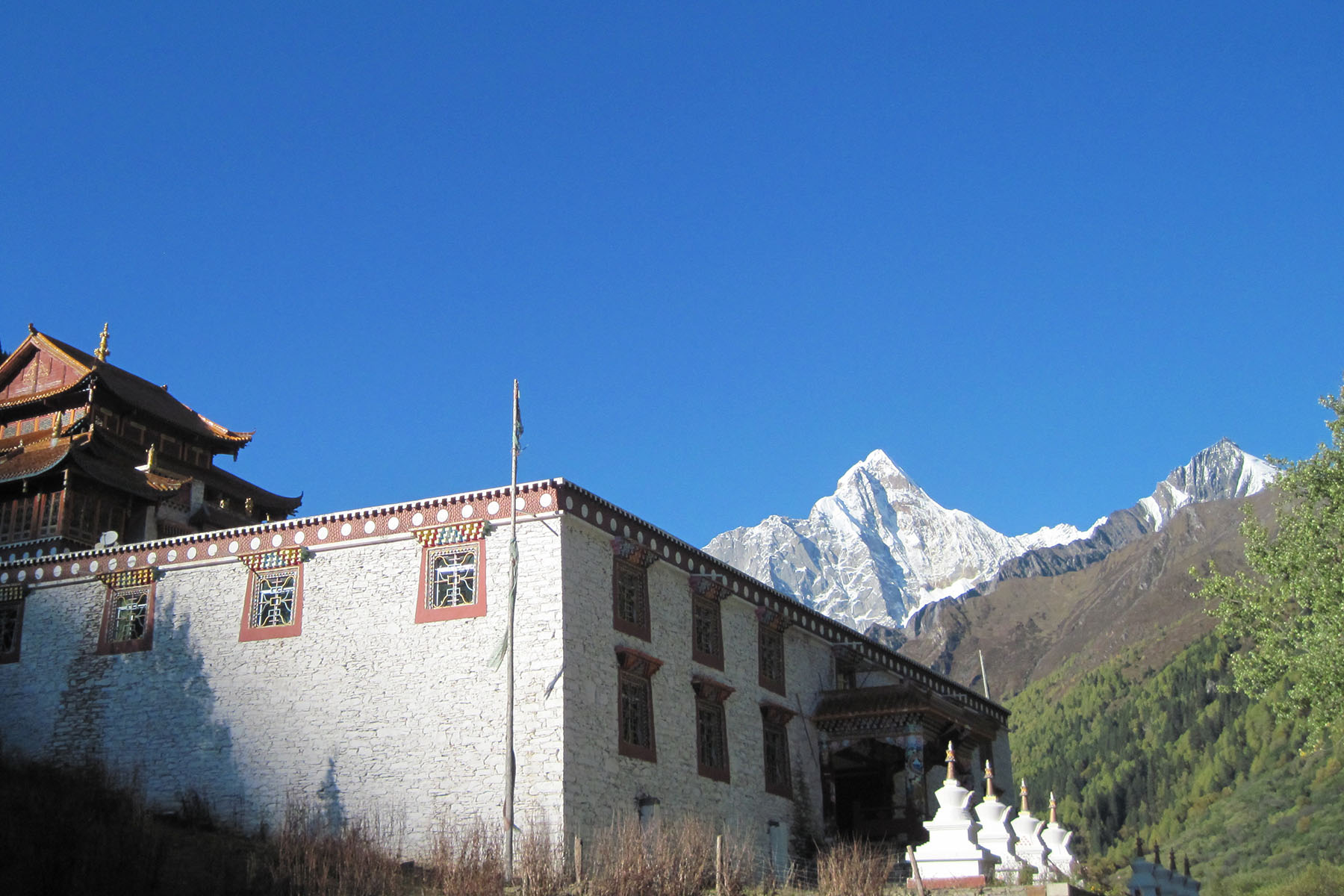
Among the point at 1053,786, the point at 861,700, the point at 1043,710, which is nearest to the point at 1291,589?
the point at 861,700

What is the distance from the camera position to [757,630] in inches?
1316

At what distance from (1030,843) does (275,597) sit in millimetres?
16561

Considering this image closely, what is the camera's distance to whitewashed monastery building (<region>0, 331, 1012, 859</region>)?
85.2 feet

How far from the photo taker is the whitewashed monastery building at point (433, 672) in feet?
85.2

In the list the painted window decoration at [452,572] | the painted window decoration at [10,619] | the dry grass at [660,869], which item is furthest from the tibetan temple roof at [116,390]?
the dry grass at [660,869]

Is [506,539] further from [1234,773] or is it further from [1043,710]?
[1043,710]

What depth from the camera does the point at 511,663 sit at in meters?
24.5

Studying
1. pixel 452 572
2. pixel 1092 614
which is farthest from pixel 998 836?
pixel 1092 614

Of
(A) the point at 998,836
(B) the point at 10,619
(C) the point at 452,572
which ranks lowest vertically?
(A) the point at 998,836

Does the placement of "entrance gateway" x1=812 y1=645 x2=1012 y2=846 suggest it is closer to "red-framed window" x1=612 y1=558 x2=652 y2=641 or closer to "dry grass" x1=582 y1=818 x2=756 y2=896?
"red-framed window" x1=612 y1=558 x2=652 y2=641

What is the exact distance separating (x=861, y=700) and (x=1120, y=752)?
70930 millimetres

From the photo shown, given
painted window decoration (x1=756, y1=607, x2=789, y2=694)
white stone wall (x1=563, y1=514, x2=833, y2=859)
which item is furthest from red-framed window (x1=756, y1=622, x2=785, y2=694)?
white stone wall (x1=563, y1=514, x2=833, y2=859)

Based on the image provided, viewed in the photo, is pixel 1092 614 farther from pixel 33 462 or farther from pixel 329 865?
pixel 329 865

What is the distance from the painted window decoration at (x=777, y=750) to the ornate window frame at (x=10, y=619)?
703 inches
